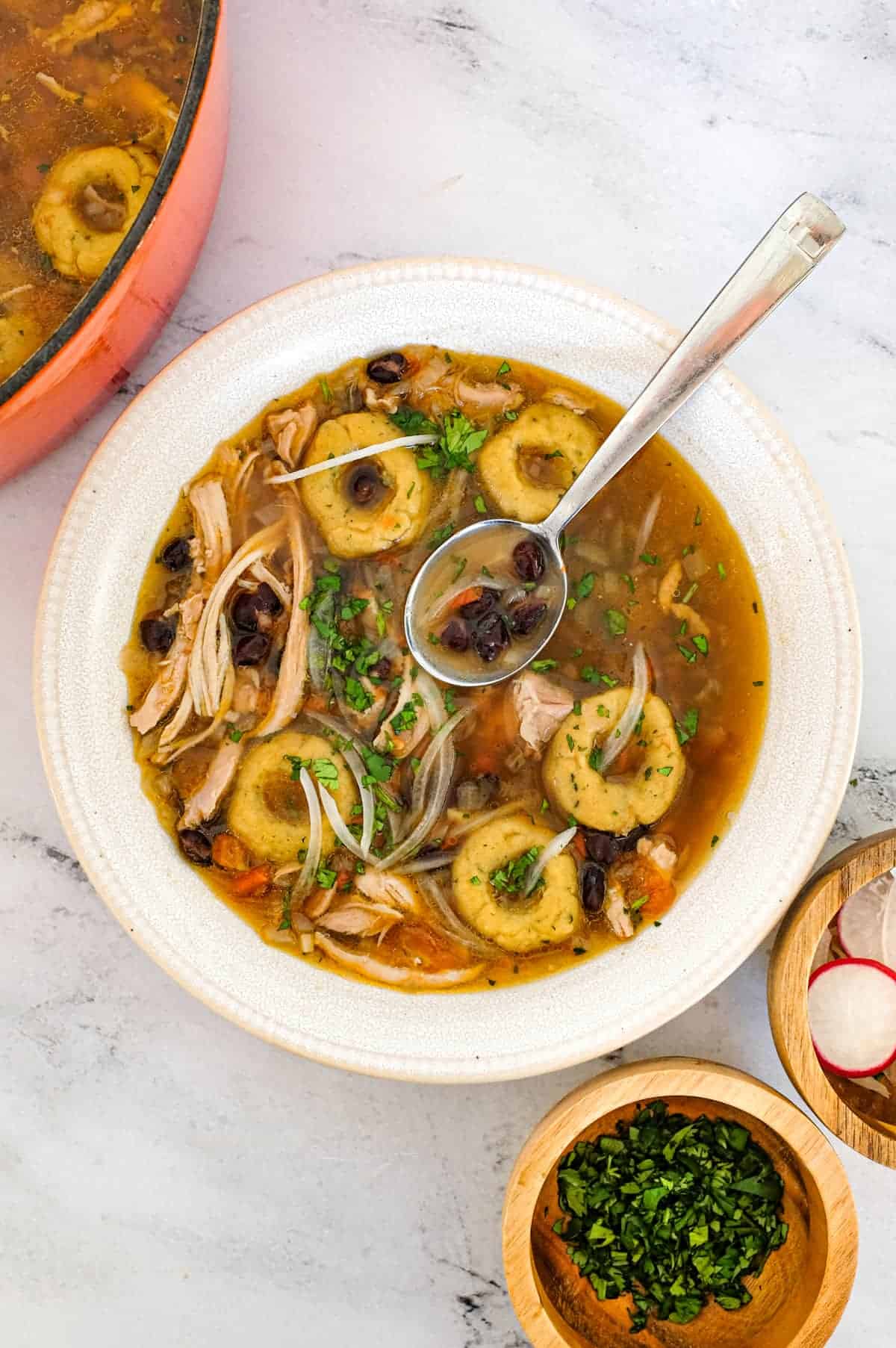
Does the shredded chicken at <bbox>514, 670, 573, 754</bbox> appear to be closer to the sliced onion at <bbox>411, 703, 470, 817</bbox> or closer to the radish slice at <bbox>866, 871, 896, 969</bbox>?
the sliced onion at <bbox>411, 703, 470, 817</bbox>

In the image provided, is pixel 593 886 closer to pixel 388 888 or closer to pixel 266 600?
pixel 388 888

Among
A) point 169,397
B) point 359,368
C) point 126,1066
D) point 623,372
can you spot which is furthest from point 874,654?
point 126,1066

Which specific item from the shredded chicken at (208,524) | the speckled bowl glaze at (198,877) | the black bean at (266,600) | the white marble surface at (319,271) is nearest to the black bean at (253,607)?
the black bean at (266,600)

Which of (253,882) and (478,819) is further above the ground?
(478,819)

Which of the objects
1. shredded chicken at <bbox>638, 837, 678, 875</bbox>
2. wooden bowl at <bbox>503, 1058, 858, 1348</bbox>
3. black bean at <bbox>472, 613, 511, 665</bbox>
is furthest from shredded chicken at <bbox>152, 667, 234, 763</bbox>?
wooden bowl at <bbox>503, 1058, 858, 1348</bbox>

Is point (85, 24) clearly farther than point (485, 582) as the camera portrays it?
No

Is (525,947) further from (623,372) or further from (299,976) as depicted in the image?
(623,372)

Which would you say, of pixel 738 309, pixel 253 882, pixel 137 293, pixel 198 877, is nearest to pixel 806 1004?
pixel 253 882
